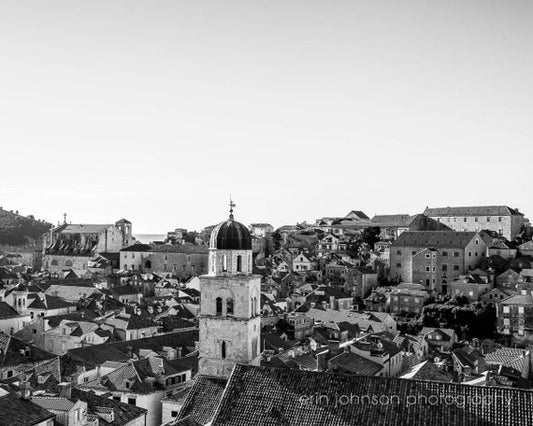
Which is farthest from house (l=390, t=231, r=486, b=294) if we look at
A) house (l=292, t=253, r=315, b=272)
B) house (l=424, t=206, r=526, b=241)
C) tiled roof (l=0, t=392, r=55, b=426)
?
tiled roof (l=0, t=392, r=55, b=426)

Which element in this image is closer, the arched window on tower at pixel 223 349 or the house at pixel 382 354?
the arched window on tower at pixel 223 349

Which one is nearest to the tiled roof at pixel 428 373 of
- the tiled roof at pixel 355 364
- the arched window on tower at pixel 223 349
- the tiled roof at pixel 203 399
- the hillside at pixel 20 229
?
the tiled roof at pixel 355 364

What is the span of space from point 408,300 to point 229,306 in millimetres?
45529

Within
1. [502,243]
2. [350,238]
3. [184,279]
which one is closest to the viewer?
[502,243]

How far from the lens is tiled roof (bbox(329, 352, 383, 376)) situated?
35.5 metres

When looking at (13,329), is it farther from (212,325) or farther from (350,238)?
(350,238)

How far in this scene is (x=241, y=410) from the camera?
19.0 m

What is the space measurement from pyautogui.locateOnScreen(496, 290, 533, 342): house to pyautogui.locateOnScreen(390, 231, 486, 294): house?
13.8 meters

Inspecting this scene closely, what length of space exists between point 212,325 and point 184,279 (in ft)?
222

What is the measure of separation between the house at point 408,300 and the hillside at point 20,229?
126 m

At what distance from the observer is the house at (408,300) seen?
6994 centimetres

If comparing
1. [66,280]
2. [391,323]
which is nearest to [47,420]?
[391,323]

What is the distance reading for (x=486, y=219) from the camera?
104 m

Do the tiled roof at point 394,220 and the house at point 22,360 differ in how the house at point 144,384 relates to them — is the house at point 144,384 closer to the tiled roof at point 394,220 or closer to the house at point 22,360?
the house at point 22,360
